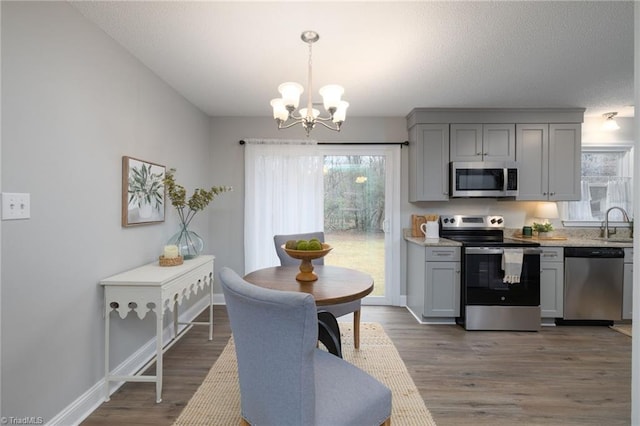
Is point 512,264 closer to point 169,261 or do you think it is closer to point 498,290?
point 498,290

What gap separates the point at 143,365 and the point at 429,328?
2.63m

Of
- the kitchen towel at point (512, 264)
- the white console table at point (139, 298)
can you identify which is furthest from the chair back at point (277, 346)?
the kitchen towel at point (512, 264)

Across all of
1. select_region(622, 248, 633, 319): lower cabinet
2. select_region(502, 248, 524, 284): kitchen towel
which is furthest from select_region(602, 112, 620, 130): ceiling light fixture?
select_region(502, 248, 524, 284): kitchen towel

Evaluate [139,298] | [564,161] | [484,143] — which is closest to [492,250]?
[484,143]

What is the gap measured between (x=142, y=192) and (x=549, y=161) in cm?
426

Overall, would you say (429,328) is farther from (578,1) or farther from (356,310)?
(578,1)

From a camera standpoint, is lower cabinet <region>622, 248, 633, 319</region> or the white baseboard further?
lower cabinet <region>622, 248, 633, 319</region>

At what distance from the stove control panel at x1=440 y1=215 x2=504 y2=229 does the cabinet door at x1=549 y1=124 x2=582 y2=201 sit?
0.63 meters

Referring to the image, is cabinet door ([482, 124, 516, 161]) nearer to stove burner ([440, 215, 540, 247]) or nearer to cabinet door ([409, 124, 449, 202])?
cabinet door ([409, 124, 449, 202])

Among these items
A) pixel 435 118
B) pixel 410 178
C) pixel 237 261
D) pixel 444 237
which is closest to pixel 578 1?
pixel 435 118

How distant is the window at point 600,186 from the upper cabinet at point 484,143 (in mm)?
1124

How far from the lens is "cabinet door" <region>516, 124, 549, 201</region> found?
11.4 feet

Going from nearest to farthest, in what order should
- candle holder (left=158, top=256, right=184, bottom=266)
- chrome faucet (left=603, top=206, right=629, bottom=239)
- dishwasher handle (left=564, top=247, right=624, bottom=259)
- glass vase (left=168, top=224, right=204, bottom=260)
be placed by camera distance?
candle holder (left=158, top=256, right=184, bottom=266)
glass vase (left=168, top=224, right=204, bottom=260)
dishwasher handle (left=564, top=247, right=624, bottom=259)
chrome faucet (left=603, top=206, right=629, bottom=239)

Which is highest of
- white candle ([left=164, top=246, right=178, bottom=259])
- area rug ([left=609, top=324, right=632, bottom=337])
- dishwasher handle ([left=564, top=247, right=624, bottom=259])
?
white candle ([left=164, top=246, right=178, bottom=259])
